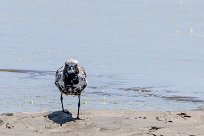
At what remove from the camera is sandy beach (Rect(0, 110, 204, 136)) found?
10.7 metres

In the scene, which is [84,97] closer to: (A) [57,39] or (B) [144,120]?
(B) [144,120]

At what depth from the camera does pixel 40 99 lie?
14406 mm

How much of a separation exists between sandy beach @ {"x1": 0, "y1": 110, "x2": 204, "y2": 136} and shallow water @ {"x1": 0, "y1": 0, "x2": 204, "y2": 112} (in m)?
1.48

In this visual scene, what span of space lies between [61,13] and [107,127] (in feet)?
64.0

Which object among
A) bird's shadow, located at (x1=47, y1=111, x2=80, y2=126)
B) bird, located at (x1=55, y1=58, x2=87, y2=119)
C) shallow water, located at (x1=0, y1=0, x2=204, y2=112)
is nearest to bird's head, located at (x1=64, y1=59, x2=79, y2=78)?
bird, located at (x1=55, y1=58, x2=87, y2=119)

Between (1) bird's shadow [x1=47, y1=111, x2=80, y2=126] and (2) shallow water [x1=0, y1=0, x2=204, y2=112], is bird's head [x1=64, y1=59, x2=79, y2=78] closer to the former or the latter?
(1) bird's shadow [x1=47, y1=111, x2=80, y2=126]

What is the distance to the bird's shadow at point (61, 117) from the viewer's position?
11.6m

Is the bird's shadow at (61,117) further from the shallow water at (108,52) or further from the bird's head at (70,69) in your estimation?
the shallow water at (108,52)

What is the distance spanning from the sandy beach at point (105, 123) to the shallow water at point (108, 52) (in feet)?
4.87

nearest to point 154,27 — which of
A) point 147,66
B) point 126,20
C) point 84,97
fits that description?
point 126,20

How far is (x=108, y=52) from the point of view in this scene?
2056 centimetres

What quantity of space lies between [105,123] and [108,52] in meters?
9.21

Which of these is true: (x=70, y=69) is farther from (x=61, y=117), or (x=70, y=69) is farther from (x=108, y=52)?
(x=108, y=52)

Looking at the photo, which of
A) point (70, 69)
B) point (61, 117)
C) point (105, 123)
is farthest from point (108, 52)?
point (105, 123)
